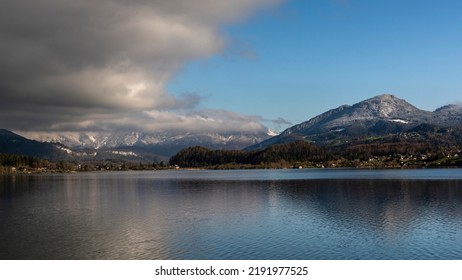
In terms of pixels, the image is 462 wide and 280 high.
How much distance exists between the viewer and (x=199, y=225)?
57.9 meters

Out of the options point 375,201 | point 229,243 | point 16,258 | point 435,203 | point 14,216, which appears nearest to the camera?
point 16,258

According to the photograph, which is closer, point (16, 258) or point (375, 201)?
point (16, 258)

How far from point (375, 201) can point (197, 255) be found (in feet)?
170

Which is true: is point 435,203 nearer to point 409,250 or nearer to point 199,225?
point 409,250

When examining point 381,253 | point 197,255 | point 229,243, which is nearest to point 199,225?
point 229,243

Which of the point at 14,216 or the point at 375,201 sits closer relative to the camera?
the point at 14,216

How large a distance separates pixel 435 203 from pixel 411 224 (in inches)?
964

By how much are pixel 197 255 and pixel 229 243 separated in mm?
5337

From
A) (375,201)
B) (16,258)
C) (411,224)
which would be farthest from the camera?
(375,201)

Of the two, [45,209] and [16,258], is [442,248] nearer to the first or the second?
[16,258]
